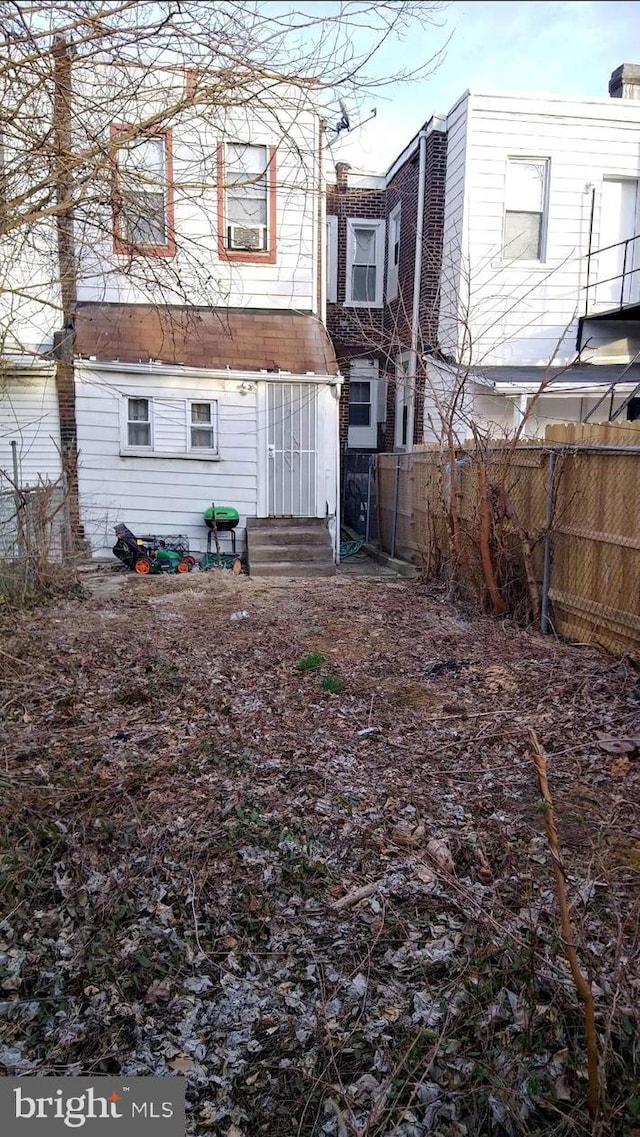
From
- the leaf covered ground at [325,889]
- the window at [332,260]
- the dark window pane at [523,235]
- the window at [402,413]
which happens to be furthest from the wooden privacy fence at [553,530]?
the window at [332,260]

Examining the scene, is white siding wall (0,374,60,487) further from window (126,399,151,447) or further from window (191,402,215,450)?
window (191,402,215,450)

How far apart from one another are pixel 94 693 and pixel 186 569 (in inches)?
220

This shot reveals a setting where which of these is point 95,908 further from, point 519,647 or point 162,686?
point 519,647

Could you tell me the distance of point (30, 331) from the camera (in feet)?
37.9

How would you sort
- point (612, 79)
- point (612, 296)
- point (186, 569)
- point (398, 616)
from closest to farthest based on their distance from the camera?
point (398, 616) → point (186, 569) → point (612, 296) → point (612, 79)

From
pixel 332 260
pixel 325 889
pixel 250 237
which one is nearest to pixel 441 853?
pixel 325 889

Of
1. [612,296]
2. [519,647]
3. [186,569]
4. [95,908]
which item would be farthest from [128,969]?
[612,296]

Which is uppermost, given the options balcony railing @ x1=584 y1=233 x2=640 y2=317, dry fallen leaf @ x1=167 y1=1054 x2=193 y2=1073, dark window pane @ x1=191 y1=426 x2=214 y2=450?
balcony railing @ x1=584 y1=233 x2=640 y2=317

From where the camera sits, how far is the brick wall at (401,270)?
13.1 metres

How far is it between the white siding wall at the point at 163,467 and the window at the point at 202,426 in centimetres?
16

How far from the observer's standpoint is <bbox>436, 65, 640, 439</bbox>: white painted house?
12.2 meters

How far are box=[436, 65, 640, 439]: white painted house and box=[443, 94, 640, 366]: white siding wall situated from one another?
0.7 inches

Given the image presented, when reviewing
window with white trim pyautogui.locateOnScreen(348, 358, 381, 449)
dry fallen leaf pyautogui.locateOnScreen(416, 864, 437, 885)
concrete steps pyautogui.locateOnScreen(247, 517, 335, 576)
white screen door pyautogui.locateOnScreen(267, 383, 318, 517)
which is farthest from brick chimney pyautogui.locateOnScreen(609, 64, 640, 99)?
dry fallen leaf pyautogui.locateOnScreen(416, 864, 437, 885)

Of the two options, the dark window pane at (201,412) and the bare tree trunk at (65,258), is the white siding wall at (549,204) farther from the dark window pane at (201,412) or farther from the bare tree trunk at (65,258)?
the bare tree trunk at (65,258)
